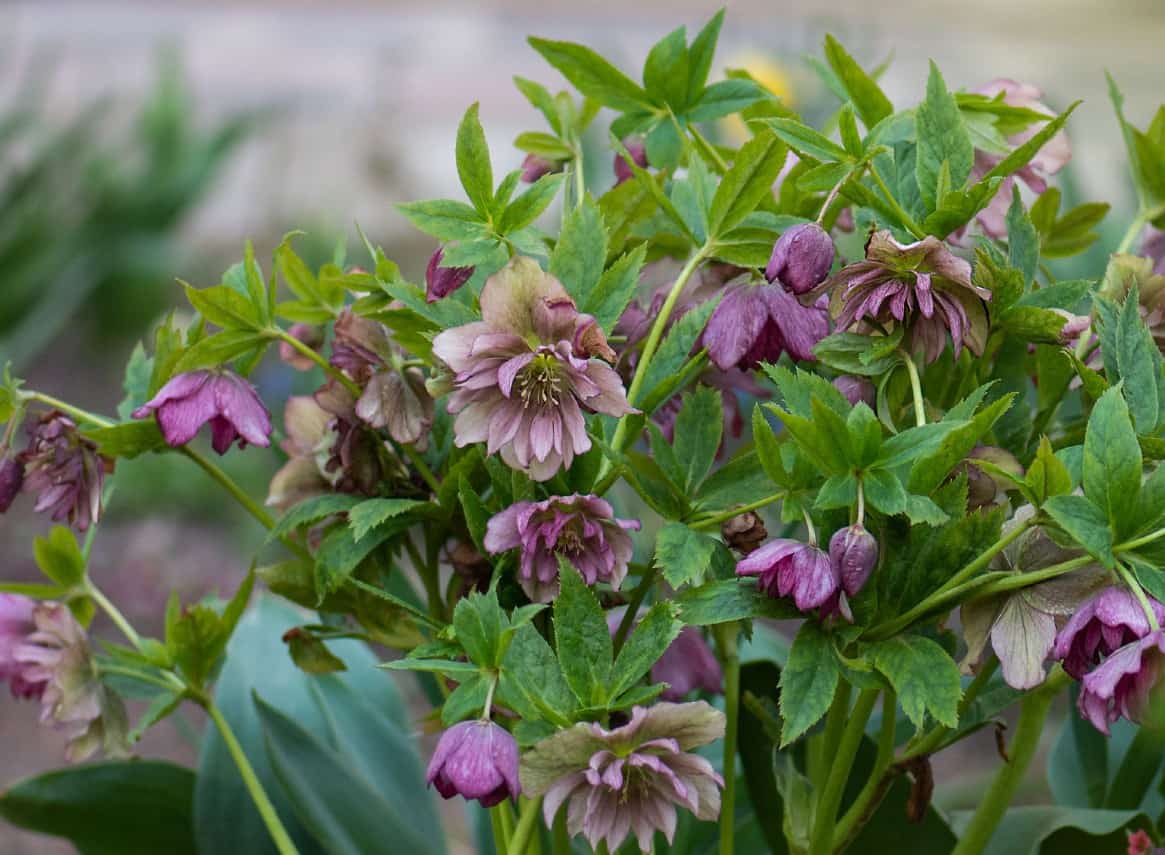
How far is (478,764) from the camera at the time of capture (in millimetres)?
472

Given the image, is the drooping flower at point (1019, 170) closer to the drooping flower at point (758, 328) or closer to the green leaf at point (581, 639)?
the drooping flower at point (758, 328)

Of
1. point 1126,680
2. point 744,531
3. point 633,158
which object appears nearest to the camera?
point 1126,680

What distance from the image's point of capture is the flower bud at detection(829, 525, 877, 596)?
0.47m

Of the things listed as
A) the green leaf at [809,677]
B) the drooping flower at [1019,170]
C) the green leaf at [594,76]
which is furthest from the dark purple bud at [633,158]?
the green leaf at [809,677]

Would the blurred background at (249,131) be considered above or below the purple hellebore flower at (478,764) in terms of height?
below

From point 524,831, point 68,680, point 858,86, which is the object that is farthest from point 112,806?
point 858,86

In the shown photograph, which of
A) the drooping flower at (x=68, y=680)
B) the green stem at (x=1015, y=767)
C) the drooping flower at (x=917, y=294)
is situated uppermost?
the drooping flower at (x=917, y=294)

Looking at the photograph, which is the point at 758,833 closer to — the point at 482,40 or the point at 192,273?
the point at 192,273

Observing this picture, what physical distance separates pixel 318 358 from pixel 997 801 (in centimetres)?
33

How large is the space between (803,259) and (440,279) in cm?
12

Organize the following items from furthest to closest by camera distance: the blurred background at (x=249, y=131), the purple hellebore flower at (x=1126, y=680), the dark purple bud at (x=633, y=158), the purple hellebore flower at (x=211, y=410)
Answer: the blurred background at (x=249, y=131)
the dark purple bud at (x=633, y=158)
the purple hellebore flower at (x=211, y=410)
the purple hellebore flower at (x=1126, y=680)

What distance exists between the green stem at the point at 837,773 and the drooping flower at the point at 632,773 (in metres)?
0.08

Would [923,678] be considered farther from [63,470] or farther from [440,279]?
[63,470]

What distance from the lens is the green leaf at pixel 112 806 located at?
2.39ft
